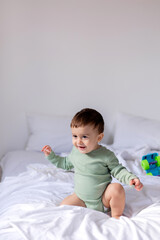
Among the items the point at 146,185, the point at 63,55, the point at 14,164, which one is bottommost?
the point at 14,164

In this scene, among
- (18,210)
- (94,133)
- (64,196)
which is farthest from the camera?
(64,196)

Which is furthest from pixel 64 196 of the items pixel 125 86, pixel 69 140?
pixel 125 86

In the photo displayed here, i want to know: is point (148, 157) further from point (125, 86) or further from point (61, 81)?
point (61, 81)

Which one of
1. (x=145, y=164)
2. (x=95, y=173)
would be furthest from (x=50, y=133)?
(x=95, y=173)

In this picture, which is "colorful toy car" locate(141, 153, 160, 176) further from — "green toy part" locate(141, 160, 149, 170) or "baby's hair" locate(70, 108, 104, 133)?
"baby's hair" locate(70, 108, 104, 133)

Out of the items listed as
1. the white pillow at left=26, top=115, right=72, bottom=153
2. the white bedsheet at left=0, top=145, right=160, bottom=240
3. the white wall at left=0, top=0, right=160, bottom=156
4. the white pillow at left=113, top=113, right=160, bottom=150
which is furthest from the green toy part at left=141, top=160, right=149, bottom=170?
the white wall at left=0, top=0, right=160, bottom=156

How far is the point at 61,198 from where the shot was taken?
162 centimetres

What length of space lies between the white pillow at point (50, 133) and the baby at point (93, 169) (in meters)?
0.93

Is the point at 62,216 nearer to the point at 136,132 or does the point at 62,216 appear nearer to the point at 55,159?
the point at 55,159

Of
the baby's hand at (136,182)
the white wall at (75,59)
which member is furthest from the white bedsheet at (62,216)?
the white wall at (75,59)

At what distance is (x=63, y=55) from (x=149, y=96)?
2.85ft

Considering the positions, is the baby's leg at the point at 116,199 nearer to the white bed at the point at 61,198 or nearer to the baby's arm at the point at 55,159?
the white bed at the point at 61,198

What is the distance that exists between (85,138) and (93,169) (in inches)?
6.3

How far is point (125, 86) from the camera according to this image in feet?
9.03
